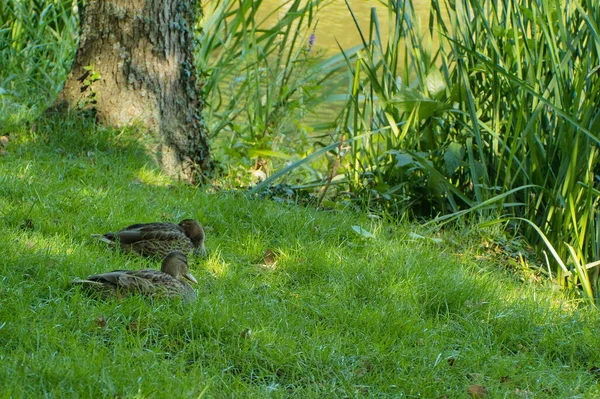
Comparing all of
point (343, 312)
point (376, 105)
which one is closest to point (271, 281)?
point (343, 312)

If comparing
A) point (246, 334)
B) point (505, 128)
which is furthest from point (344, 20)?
point (246, 334)

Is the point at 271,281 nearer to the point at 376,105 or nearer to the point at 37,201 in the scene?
the point at 37,201

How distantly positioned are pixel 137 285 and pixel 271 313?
0.67m

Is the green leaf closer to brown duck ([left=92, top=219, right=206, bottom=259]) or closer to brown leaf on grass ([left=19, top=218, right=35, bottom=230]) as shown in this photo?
brown duck ([left=92, top=219, right=206, bottom=259])

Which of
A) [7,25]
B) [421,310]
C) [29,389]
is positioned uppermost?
[7,25]

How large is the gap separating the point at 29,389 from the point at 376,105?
498 cm

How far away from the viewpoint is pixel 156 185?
246 inches

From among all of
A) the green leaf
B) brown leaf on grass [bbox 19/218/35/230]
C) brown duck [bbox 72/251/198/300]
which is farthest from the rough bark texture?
brown duck [bbox 72/251/198/300]

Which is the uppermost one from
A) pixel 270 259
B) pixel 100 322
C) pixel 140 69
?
pixel 140 69

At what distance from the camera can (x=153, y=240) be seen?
15.3ft

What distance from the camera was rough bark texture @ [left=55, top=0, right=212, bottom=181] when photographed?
6.58 meters

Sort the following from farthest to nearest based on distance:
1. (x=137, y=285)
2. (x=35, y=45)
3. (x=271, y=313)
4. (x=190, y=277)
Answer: (x=35, y=45), (x=190, y=277), (x=271, y=313), (x=137, y=285)

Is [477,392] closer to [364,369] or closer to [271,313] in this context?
[364,369]

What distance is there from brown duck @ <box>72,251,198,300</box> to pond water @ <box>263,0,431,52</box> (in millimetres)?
11058
